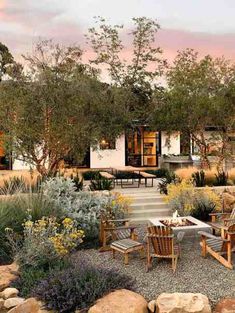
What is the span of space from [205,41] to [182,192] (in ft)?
38.9

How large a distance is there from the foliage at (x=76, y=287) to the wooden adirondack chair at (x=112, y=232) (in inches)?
86.4

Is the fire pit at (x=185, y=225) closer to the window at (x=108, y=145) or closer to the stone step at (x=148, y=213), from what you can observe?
the stone step at (x=148, y=213)

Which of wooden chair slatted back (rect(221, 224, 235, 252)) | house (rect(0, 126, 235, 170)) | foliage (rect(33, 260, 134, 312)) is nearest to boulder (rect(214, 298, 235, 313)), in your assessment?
foliage (rect(33, 260, 134, 312))

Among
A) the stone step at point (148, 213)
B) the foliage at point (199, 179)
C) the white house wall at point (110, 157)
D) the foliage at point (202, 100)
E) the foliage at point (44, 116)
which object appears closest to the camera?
the stone step at point (148, 213)

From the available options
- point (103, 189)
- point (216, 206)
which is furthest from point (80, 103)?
point (216, 206)

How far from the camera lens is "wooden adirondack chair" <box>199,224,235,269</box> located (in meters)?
7.50

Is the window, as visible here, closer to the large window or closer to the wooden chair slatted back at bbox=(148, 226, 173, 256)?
the large window

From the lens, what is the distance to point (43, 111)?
500 inches

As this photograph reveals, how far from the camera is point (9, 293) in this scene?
21.1 feet

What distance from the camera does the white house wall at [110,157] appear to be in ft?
83.3

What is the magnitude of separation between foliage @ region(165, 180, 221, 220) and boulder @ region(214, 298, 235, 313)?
5249 mm

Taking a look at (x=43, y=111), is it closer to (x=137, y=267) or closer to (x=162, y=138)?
(x=137, y=267)

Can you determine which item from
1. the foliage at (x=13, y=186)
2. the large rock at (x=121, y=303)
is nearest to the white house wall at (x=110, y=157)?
the foliage at (x=13, y=186)

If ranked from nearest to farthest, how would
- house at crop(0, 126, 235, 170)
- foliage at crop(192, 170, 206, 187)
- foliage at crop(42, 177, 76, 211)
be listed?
1. foliage at crop(42, 177, 76, 211)
2. foliage at crop(192, 170, 206, 187)
3. house at crop(0, 126, 235, 170)
